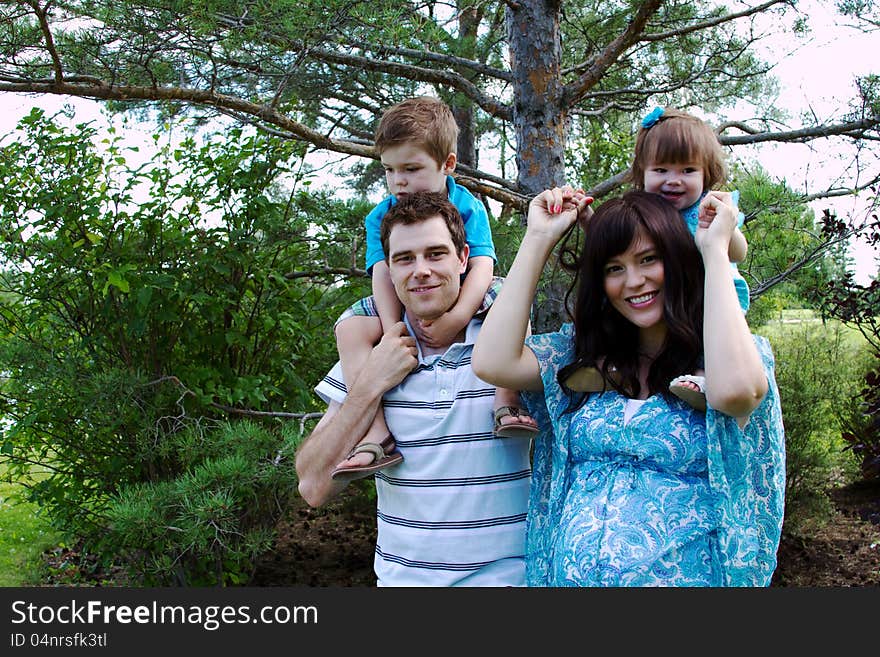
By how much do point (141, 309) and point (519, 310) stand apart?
230 cm

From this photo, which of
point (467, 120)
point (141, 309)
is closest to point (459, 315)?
point (141, 309)

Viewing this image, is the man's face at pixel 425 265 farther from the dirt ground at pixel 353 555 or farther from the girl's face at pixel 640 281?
the dirt ground at pixel 353 555

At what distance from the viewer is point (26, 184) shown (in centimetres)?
370

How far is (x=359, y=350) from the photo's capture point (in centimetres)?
221

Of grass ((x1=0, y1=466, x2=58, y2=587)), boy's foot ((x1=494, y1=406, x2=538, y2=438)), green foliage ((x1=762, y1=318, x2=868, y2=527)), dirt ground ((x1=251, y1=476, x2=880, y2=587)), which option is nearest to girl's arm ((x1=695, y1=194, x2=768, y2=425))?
boy's foot ((x1=494, y1=406, x2=538, y2=438))

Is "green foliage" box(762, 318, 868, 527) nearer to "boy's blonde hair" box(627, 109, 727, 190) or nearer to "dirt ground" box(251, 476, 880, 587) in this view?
"dirt ground" box(251, 476, 880, 587)

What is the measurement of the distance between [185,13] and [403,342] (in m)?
2.10

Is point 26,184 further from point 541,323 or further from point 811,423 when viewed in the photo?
point 811,423

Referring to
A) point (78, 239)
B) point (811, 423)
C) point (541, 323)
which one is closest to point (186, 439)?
point (78, 239)

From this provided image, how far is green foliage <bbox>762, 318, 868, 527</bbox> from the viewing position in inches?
186

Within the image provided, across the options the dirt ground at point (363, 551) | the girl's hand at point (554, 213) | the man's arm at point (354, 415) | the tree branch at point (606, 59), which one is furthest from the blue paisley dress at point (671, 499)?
the dirt ground at point (363, 551)

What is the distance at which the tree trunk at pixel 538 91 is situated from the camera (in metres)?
3.93

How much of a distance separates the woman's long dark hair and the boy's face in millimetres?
643

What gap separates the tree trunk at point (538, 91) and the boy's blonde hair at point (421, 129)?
5.46 ft
